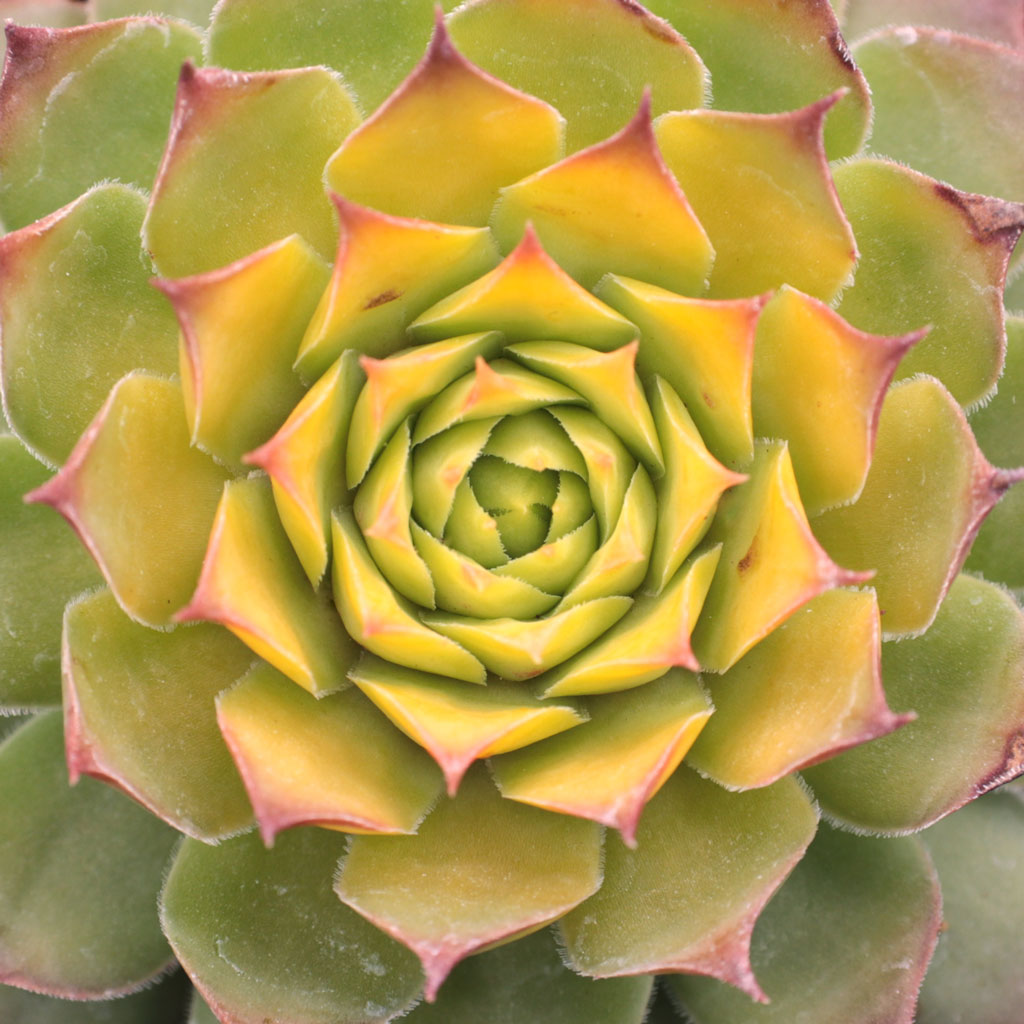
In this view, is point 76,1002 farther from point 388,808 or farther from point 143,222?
point 143,222

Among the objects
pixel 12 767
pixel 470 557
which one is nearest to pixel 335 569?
pixel 470 557

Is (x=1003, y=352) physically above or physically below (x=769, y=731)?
above

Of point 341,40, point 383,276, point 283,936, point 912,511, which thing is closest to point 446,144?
point 383,276

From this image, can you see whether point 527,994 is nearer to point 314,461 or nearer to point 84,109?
point 314,461

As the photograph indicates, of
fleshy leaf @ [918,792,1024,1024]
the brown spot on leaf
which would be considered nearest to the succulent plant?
the brown spot on leaf

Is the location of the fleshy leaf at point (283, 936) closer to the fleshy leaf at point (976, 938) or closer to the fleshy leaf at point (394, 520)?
the fleshy leaf at point (394, 520)

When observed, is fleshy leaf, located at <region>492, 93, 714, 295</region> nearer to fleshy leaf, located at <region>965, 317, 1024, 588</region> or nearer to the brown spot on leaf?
the brown spot on leaf

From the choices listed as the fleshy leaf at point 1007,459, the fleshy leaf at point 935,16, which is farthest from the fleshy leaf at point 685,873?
the fleshy leaf at point 935,16
